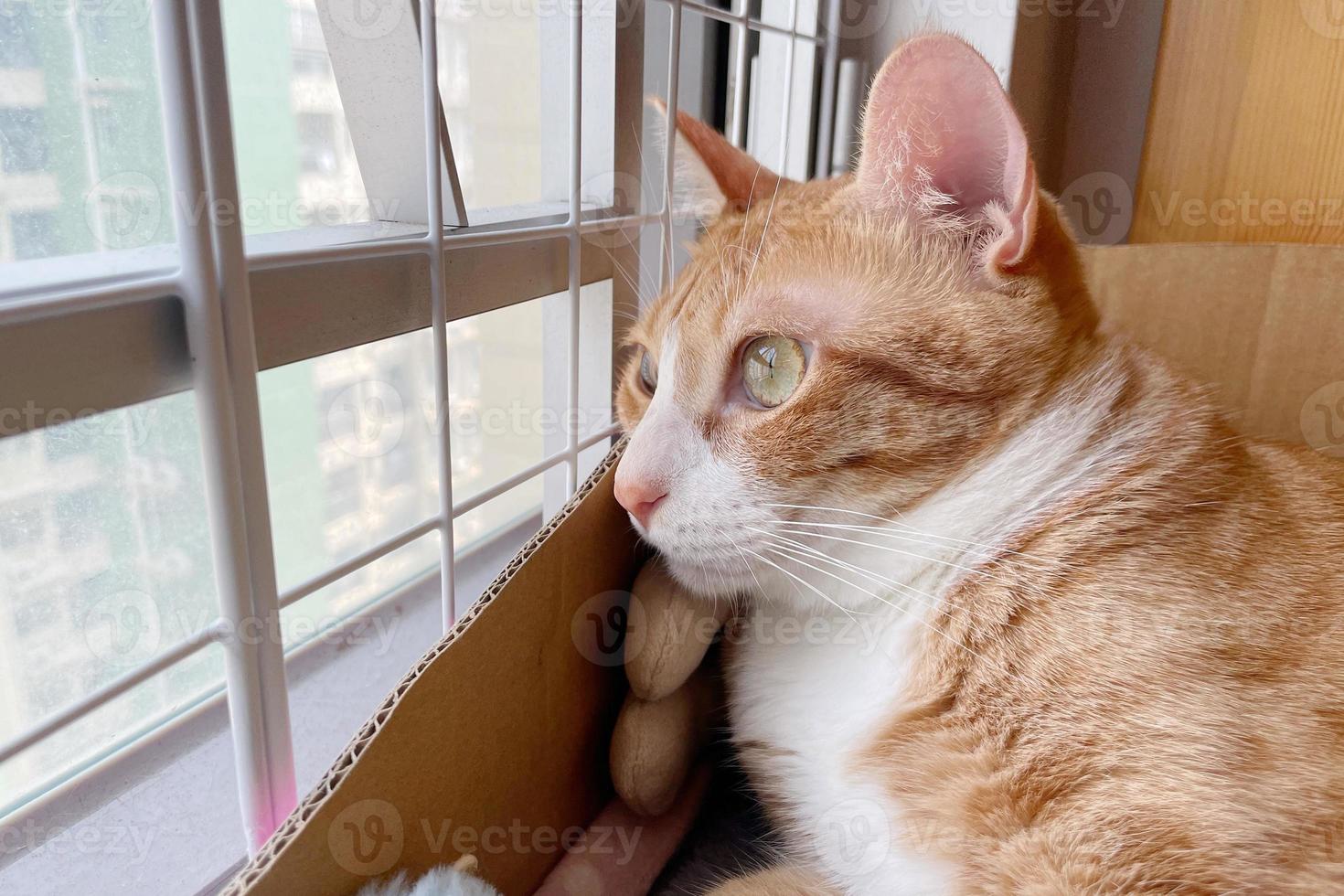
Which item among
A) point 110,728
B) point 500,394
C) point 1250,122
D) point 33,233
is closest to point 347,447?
point 500,394

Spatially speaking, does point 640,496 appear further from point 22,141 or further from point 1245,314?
point 1245,314

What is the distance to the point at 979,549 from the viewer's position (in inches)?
34.5

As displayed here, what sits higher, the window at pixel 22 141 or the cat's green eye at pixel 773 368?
the window at pixel 22 141

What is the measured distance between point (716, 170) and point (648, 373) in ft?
0.93

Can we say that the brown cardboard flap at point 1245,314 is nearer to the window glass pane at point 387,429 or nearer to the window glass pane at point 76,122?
the window glass pane at point 387,429

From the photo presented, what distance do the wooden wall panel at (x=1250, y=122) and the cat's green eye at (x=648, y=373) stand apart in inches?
56.1

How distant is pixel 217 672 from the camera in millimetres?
1136

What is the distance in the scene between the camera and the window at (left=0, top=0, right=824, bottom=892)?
623 mm

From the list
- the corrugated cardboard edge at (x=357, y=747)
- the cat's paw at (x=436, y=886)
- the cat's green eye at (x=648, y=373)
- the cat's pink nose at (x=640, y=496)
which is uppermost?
the cat's green eye at (x=648, y=373)

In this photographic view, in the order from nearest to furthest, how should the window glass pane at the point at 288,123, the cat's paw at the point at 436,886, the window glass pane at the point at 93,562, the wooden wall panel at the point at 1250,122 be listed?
the cat's paw at the point at 436,886
the window glass pane at the point at 93,562
the window glass pane at the point at 288,123
the wooden wall panel at the point at 1250,122

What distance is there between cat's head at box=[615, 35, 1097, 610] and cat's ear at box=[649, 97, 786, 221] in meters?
0.26

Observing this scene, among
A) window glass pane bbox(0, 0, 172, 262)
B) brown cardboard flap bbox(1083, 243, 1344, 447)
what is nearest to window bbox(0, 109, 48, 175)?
window glass pane bbox(0, 0, 172, 262)

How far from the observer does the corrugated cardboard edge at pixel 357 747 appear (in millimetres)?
576

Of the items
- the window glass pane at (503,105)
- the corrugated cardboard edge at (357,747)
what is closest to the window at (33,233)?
the corrugated cardboard edge at (357,747)
